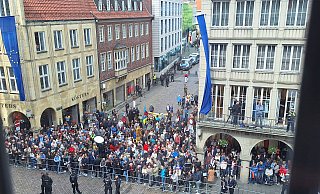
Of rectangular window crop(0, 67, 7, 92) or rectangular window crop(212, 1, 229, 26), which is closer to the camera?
rectangular window crop(212, 1, 229, 26)

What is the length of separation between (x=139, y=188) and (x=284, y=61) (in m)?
12.5

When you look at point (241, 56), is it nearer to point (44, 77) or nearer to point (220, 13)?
point (220, 13)

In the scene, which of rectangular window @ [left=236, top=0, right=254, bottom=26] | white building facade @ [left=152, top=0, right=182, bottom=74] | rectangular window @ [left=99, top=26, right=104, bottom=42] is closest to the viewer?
rectangular window @ [left=236, top=0, right=254, bottom=26]

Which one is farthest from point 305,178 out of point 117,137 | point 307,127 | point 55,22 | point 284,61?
point 55,22

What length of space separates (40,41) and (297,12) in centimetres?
2028

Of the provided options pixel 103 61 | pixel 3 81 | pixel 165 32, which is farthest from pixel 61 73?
pixel 165 32

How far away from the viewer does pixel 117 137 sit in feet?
78.6

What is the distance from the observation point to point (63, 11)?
2988 cm

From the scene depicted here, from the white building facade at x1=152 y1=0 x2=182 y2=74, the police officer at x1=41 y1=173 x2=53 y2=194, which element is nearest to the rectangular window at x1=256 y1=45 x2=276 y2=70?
the police officer at x1=41 y1=173 x2=53 y2=194

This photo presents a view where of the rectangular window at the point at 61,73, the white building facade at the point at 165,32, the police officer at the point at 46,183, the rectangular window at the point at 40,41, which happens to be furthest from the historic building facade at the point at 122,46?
the police officer at the point at 46,183

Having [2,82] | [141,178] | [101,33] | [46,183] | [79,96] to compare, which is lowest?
[141,178]

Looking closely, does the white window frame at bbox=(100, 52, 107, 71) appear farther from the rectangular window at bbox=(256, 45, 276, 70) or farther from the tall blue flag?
the rectangular window at bbox=(256, 45, 276, 70)

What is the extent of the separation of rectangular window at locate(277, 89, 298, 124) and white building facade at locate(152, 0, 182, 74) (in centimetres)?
3139

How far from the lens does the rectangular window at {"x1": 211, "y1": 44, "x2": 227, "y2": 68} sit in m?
21.8
